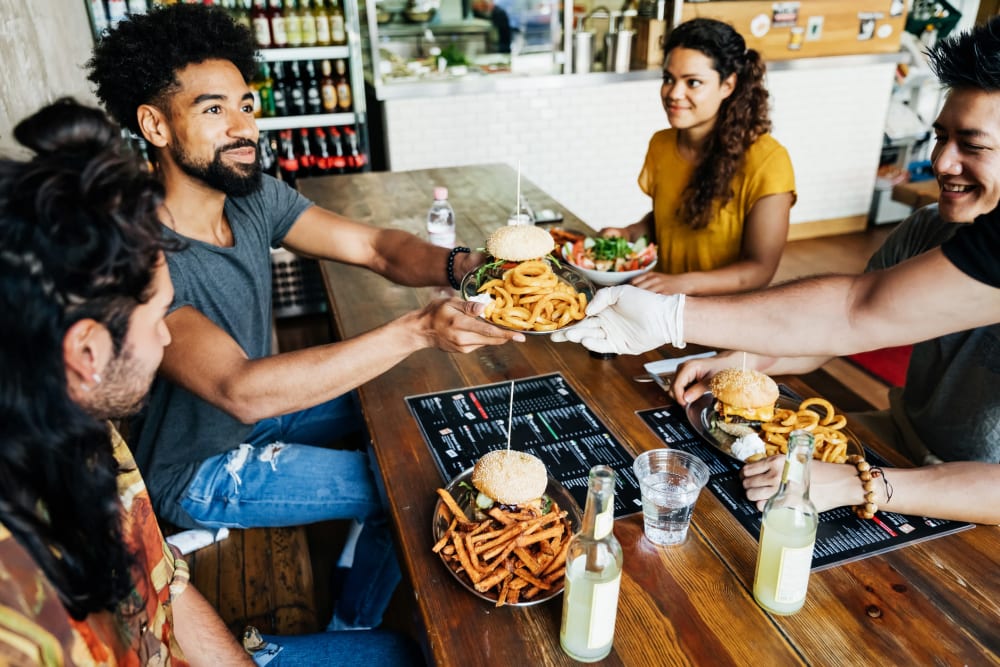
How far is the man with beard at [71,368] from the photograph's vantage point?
819mm

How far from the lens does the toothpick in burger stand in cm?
150

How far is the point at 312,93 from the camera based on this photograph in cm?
440

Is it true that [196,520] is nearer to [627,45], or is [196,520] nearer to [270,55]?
[270,55]

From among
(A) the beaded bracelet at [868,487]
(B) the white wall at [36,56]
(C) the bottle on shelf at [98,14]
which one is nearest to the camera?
(A) the beaded bracelet at [868,487]

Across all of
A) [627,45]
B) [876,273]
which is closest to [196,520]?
[876,273]

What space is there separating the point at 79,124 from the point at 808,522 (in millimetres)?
1154

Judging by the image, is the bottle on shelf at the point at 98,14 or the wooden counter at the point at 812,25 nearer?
the bottle on shelf at the point at 98,14

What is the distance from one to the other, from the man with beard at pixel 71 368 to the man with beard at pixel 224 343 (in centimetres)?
56

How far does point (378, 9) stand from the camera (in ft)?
16.4

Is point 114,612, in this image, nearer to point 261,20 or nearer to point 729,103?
point 729,103

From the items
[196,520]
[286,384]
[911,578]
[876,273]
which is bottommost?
[196,520]

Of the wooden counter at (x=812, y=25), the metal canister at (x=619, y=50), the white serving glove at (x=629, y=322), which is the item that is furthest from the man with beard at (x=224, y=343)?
the wooden counter at (x=812, y=25)

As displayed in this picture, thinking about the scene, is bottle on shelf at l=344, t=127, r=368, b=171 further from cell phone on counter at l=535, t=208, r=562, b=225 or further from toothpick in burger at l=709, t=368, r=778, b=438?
toothpick in burger at l=709, t=368, r=778, b=438

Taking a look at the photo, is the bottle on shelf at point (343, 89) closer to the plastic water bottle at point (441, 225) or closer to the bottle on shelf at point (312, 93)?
the bottle on shelf at point (312, 93)
